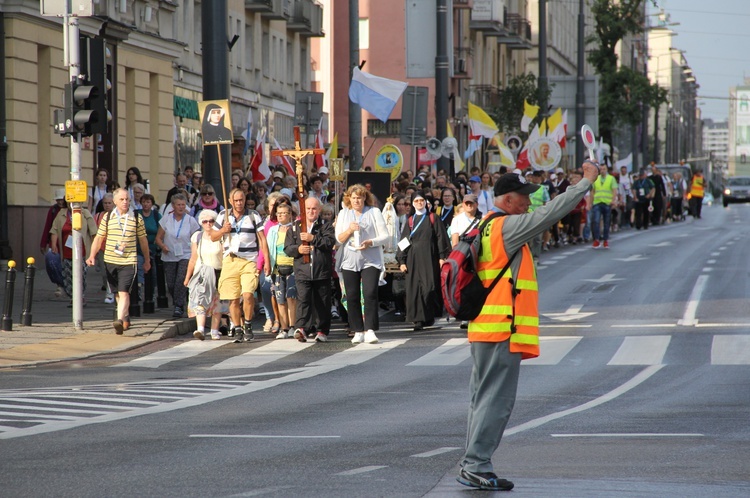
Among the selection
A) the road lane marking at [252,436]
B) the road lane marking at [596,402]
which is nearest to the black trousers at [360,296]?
the road lane marking at [596,402]

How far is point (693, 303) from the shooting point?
851 inches

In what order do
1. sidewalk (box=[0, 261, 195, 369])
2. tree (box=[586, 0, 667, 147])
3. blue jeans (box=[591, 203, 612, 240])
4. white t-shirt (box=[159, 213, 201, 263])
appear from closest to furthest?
sidewalk (box=[0, 261, 195, 369])
white t-shirt (box=[159, 213, 201, 263])
blue jeans (box=[591, 203, 612, 240])
tree (box=[586, 0, 667, 147])

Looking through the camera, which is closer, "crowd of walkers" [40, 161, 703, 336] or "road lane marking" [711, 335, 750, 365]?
"road lane marking" [711, 335, 750, 365]

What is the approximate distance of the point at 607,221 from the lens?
3616 centimetres

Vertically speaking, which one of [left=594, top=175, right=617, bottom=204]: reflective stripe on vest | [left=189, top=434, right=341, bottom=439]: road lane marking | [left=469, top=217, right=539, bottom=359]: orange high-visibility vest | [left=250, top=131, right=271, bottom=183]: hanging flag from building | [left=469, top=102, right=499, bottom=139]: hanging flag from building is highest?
[left=469, top=102, right=499, bottom=139]: hanging flag from building

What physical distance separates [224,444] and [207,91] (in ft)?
41.3

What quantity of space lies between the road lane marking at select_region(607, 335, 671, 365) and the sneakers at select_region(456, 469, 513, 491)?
7063mm

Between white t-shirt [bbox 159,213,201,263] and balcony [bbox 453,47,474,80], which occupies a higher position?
balcony [bbox 453,47,474,80]

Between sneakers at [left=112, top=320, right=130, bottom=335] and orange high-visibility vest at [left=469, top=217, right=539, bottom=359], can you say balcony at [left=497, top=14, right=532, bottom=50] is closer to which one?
sneakers at [left=112, top=320, right=130, bottom=335]

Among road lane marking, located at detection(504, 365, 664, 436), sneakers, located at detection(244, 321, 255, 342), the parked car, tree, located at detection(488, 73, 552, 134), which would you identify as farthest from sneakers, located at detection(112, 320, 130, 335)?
the parked car

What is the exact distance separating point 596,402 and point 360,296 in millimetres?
6136

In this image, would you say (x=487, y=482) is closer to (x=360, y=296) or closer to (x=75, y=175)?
(x=360, y=296)

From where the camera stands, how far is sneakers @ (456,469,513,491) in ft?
25.9

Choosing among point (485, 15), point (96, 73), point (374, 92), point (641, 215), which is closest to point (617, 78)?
point (485, 15)
